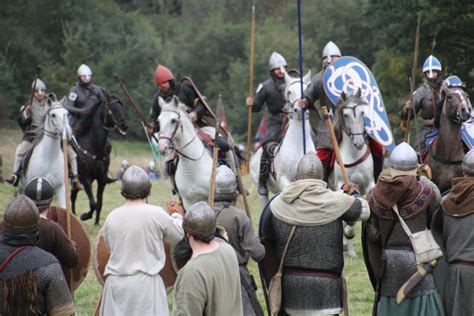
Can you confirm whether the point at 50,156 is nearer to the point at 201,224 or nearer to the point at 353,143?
the point at 353,143

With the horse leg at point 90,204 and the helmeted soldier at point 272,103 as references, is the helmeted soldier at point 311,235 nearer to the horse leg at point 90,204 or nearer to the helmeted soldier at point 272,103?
the helmeted soldier at point 272,103

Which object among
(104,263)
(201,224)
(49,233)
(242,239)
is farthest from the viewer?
(104,263)

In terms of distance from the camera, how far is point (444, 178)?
11.2 meters

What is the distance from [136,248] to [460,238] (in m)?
2.31

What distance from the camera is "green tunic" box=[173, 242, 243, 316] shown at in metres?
5.74

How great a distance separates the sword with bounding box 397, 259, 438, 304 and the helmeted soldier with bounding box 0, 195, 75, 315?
7.96 ft

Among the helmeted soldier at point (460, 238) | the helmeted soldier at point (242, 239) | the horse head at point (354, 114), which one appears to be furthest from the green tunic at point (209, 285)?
the horse head at point (354, 114)

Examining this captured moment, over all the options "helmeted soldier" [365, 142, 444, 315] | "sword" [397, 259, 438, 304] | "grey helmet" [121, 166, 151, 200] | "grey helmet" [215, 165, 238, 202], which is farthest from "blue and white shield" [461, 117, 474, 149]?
"grey helmet" [121, 166, 151, 200]

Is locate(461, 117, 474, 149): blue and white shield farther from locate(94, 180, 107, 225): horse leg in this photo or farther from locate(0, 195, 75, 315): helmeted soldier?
locate(0, 195, 75, 315): helmeted soldier

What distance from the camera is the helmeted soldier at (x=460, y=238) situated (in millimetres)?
6676

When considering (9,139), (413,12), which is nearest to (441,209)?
(413,12)

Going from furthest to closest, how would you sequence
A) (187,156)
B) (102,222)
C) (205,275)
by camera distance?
(102,222) < (187,156) < (205,275)

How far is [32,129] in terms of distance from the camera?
595 inches

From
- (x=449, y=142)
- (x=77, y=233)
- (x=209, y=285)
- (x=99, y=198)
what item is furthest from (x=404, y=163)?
(x=99, y=198)
